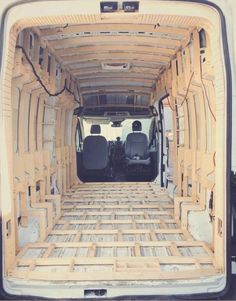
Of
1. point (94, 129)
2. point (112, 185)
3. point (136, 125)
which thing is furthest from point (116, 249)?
point (136, 125)

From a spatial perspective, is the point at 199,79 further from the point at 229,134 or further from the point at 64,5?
the point at 64,5

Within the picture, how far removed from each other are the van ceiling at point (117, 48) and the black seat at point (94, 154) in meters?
1.69

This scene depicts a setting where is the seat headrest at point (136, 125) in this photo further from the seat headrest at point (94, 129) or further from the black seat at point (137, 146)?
the seat headrest at point (94, 129)

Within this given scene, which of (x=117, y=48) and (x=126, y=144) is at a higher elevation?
(x=117, y=48)

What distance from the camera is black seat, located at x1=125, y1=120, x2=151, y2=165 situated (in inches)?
368

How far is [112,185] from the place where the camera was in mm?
7906

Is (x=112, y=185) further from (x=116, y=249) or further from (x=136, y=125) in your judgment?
(x=116, y=249)

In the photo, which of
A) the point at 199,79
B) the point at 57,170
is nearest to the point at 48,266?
the point at 199,79

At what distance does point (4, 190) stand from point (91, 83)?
15.9ft

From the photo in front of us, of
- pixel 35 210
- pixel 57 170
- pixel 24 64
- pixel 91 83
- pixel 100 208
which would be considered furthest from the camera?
pixel 91 83

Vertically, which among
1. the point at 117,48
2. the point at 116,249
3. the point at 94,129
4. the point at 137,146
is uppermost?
the point at 117,48

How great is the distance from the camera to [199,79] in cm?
400

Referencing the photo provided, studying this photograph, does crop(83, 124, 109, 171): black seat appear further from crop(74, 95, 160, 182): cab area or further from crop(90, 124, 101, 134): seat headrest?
crop(90, 124, 101, 134): seat headrest

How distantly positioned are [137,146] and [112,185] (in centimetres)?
190
